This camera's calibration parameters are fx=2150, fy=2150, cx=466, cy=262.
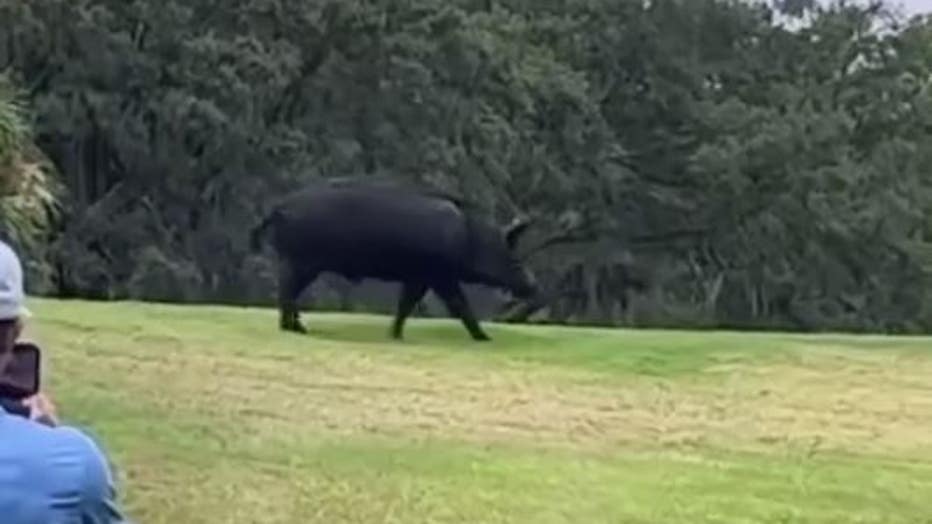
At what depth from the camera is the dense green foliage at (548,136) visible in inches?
1146

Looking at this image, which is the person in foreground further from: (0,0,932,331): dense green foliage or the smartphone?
(0,0,932,331): dense green foliage

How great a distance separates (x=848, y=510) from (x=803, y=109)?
81.2ft

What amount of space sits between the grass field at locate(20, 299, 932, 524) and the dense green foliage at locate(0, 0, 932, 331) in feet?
48.6

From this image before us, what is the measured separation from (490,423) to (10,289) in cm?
787

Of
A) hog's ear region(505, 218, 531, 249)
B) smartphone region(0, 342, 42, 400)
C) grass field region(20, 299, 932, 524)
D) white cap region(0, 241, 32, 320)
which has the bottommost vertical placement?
grass field region(20, 299, 932, 524)

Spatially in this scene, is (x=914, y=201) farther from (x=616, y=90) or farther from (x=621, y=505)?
(x=621, y=505)

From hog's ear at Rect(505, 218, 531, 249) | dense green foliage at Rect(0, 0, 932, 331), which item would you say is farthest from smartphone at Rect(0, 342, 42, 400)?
dense green foliage at Rect(0, 0, 932, 331)

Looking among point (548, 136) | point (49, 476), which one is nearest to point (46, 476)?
point (49, 476)

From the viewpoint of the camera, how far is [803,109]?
32.8 metres

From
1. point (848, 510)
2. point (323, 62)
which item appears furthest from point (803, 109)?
point (848, 510)

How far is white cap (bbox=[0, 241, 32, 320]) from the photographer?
2.49 m

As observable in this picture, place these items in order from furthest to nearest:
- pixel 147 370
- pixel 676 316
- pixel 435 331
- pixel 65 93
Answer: pixel 676 316
pixel 65 93
pixel 435 331
pixel 147 370

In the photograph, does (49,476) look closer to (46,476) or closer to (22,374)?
(46,476)

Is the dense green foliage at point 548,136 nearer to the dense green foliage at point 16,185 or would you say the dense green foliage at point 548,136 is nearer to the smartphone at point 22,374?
the dense green foliage at point 16,185
